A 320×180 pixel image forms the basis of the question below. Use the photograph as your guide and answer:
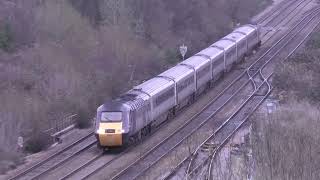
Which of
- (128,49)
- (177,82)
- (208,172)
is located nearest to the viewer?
(208,172)

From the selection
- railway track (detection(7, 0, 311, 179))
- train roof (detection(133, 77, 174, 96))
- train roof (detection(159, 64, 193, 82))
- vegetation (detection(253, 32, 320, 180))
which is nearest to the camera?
vegetation (detection(253, 32, 320, 180))

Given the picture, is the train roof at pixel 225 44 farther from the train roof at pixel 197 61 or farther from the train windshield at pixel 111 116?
the train windshield at pixel 111 116

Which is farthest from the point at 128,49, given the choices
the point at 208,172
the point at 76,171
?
the point at 208,172

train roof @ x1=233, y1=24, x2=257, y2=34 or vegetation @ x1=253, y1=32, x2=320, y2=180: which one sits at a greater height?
vegetation @ x1=253, y1=32, x2=320, y2=180

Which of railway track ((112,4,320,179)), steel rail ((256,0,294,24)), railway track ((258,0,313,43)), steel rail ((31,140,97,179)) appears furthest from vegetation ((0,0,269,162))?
steel rail ((256,0,294,24))

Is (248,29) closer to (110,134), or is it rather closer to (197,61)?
(197,61)

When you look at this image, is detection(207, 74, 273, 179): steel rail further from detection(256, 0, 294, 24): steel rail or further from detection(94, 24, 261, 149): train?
detection(256, 0, 294, 24): steel rail

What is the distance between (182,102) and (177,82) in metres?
1.80

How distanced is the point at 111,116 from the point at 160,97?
15.1 feet

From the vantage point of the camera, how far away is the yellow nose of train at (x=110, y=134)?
2748 centimetres

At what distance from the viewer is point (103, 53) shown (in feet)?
141

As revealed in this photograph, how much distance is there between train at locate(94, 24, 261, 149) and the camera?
91.0 ft

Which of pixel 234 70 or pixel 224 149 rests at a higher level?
pixel 224 149

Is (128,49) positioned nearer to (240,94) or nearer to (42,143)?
(240,94)
